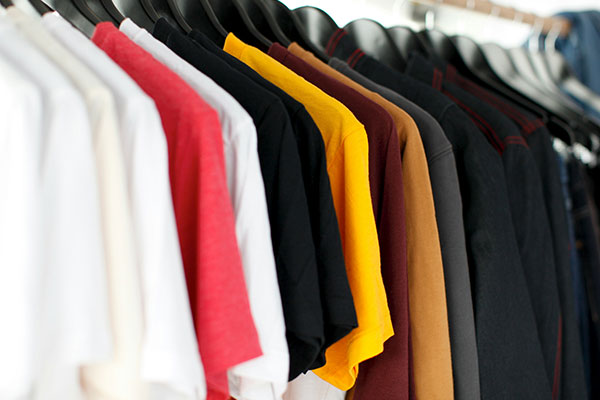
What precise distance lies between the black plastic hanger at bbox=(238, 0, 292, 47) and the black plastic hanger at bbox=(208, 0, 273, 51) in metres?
0.01

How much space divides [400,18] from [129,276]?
98cm

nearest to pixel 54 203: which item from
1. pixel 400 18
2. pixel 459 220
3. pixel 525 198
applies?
pixel 459 220

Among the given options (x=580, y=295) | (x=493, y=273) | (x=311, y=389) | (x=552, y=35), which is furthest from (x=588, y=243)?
(x=311, y=389)

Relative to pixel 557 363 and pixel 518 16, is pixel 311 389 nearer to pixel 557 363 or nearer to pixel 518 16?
pixel 557 363

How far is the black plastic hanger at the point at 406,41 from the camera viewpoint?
112cm

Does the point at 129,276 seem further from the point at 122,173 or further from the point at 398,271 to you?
the point at 398,271

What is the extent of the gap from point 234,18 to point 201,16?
2.0 inches

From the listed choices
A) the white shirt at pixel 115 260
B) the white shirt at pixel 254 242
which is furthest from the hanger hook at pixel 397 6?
the white shirt at pixel 115 260

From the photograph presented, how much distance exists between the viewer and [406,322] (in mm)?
720

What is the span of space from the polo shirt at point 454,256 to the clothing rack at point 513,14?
0.53m

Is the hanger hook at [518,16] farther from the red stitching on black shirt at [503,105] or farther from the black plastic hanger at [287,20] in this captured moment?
the black plastic hanger at [287,20]

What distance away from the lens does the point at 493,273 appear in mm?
824

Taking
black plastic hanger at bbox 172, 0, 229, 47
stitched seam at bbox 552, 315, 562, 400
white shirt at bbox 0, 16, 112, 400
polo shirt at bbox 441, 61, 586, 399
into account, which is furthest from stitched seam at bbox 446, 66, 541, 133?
white shirt at bbox 0, 16, 112, 400

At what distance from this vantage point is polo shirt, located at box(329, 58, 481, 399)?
0.79m
